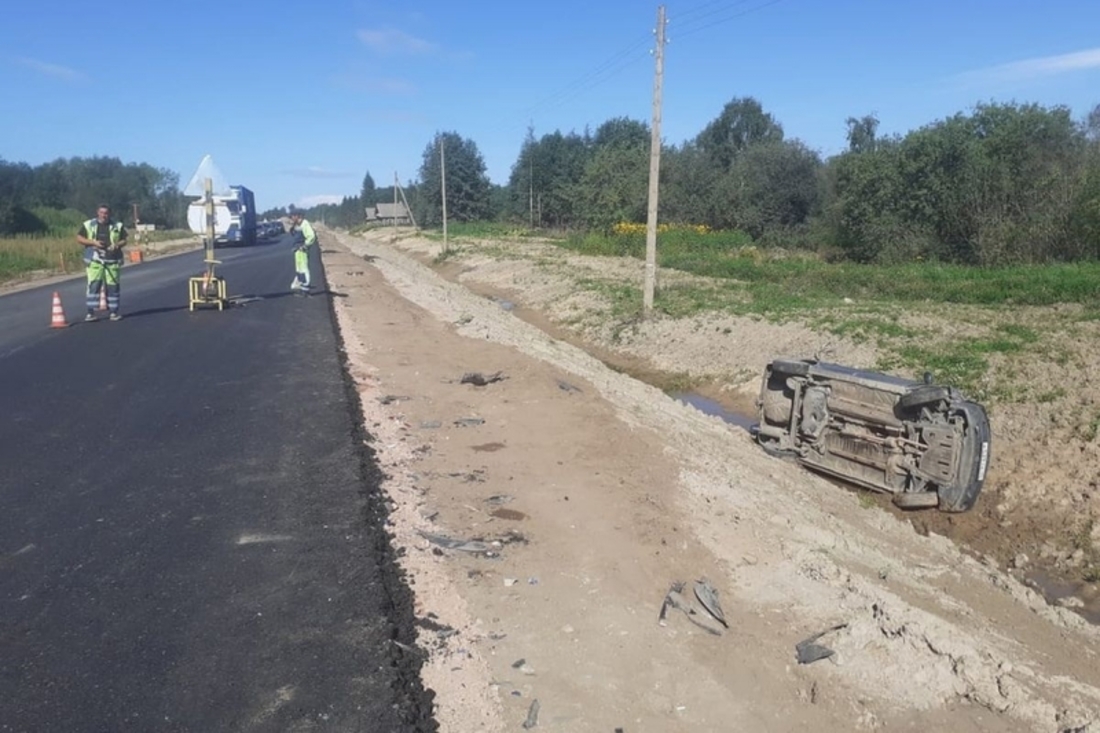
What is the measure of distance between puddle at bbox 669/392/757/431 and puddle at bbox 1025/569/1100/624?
15.4ft

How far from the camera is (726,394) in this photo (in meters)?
14.2

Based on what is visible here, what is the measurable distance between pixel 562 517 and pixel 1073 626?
3.74m

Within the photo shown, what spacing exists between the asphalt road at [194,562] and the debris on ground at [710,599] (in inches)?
65.8

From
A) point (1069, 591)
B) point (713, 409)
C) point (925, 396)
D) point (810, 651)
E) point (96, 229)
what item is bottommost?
point (1069, 591)

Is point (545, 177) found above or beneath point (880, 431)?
above

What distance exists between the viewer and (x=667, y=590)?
16.5 ft

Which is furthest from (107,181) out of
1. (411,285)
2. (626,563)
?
(626,563)

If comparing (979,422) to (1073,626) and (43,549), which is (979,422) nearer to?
(1073,626)

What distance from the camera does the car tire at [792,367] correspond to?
32.3 ft

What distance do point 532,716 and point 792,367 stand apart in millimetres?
6974

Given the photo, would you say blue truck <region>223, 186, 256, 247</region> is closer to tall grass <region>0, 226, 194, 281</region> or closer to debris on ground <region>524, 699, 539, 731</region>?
tall grass <region>0, 226, 194, 281</region>

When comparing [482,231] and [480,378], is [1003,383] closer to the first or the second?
[480,378]

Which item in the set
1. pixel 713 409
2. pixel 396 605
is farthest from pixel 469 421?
pixel 713 409

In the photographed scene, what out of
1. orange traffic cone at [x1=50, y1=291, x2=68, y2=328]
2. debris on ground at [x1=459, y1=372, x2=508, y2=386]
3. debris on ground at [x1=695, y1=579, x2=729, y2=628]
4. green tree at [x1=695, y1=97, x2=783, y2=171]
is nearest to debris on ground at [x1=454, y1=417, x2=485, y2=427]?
debris on ground at [x1=459, y1=372, x2=508, y2=386]
